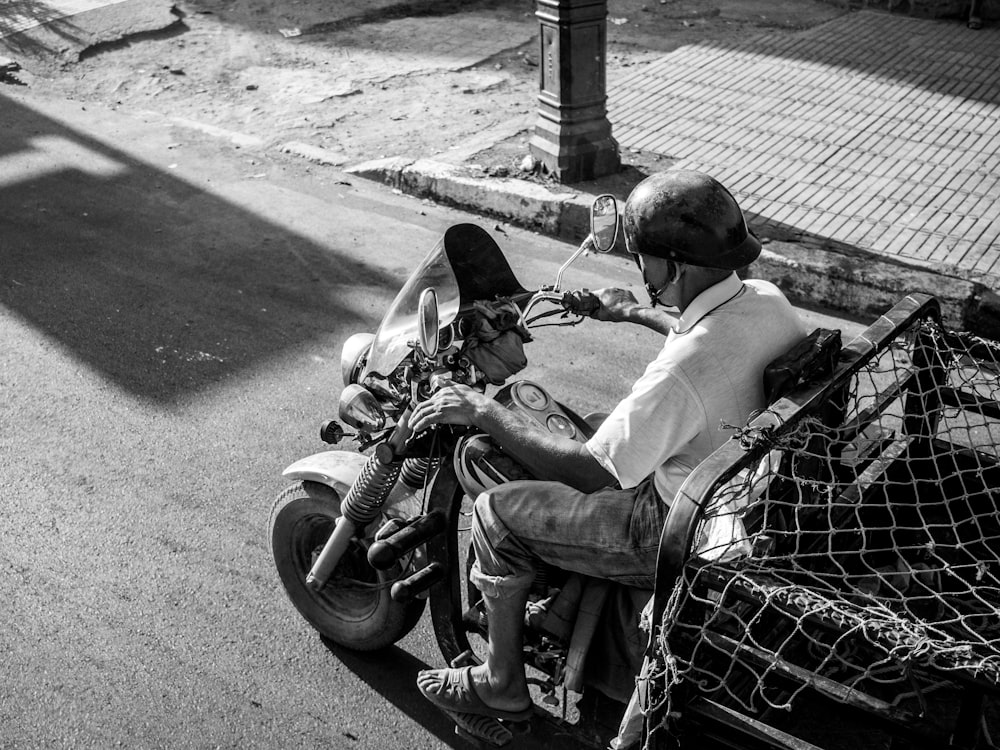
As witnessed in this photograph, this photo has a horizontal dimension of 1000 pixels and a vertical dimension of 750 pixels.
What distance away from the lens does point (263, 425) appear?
16.4 feet

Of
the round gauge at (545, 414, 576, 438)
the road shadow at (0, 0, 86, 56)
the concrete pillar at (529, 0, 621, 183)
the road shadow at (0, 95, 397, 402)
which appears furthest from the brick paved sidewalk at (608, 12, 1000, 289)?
the road shadow at (0, 0, 86, 56)

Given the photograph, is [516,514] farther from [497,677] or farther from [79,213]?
[79,213]

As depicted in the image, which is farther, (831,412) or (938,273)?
(938,273)

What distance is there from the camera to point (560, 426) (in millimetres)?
3121

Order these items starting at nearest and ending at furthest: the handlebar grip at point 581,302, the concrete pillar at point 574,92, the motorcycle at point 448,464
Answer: the motorcycle at point 448,464
the handlebar grip at point 581,302
the concrete pillar at point 574,92

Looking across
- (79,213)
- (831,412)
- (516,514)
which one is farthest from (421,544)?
(79,213)

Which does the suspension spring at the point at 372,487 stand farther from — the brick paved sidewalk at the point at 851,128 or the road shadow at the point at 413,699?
the brick paved sidewalk at the point at 851,128

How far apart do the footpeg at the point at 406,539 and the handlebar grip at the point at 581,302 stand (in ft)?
2.49

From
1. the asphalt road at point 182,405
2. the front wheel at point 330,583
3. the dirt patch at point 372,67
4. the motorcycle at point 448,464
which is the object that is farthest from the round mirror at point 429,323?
the dirt patch at point 372,67

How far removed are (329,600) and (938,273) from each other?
4.06 metres

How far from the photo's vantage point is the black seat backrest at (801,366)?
2.58m

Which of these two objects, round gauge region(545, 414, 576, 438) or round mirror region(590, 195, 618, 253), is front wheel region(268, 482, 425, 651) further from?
round mirror region(590, 195, 618, 253)

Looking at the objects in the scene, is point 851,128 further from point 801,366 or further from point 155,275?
point 801,366

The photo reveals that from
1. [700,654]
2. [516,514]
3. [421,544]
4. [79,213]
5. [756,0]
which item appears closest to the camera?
[700,654]
